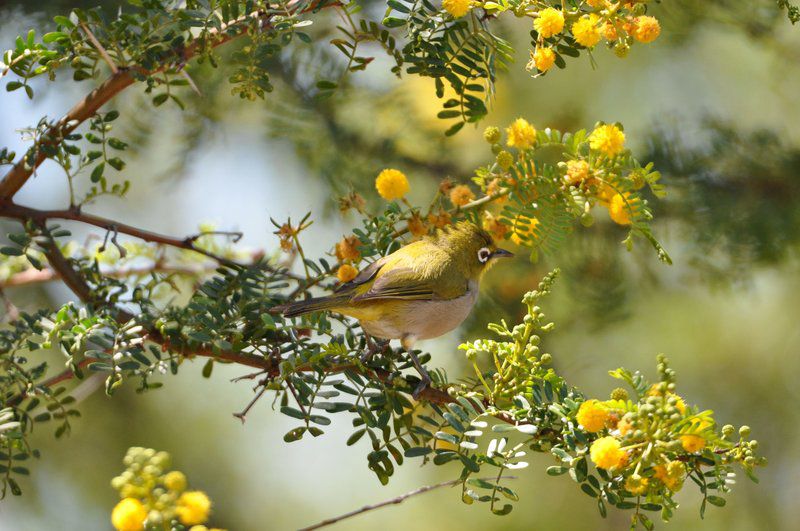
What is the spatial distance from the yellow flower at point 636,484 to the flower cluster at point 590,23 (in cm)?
46

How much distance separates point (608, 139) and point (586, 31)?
0.12m

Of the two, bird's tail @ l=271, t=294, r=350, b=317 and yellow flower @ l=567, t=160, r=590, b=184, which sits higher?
yellow flower @ l=567, t=160, r=590, b=184

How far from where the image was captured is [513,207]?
1.08 metres

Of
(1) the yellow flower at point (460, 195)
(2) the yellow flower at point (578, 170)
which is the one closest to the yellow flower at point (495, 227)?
(1) the yellow flower at point (460, 195)

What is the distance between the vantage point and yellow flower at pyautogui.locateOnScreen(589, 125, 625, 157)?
38.5 inches

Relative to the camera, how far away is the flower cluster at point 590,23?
0.95 meters

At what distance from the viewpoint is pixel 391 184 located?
3.88 feet

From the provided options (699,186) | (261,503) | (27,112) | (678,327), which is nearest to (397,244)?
(27,112)

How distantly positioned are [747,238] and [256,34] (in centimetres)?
138

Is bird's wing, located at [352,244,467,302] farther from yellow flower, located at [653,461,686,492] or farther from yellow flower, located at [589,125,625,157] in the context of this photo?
yellow flower, located at [653,461,686,492]

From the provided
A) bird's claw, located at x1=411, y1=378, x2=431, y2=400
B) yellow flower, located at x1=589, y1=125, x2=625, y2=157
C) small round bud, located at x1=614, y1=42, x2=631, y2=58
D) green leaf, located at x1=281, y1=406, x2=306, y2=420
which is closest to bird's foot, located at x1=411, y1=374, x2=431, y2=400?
bird's claw, located at x1=411, y1=378, x2=431, y2=400

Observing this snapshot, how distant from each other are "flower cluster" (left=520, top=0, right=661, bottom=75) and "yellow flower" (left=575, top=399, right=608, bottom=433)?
39cm

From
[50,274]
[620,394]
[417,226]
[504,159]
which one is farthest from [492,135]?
[50,274]

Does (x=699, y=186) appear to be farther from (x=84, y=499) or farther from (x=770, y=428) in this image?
(x=84, y=499)
